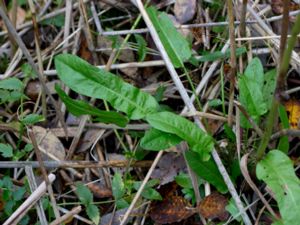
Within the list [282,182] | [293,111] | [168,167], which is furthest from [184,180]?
[293,111]

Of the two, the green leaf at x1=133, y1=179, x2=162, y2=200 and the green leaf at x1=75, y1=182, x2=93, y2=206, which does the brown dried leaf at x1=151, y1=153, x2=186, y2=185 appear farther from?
the green leaf at x1=75, y1=182, x2=93, y2=206

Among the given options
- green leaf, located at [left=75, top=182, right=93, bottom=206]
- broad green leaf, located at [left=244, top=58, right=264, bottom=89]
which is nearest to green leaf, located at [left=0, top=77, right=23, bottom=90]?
green leaf, located at [left=75, top=182, right=93, bottom=206]

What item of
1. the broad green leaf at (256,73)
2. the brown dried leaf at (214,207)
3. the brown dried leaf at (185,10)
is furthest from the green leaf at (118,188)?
the brown dried leaf at (185,10)

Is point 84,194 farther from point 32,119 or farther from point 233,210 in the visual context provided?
point 233,210

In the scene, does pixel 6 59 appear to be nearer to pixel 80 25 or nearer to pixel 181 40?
pixel 80 25

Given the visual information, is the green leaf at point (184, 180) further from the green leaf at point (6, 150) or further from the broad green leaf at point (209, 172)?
the green leaf at point (6, 150)

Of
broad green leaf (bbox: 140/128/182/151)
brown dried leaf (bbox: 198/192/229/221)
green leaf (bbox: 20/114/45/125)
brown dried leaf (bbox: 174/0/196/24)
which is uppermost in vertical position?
brown dried leaf (bbox: 174/0/196/24)
